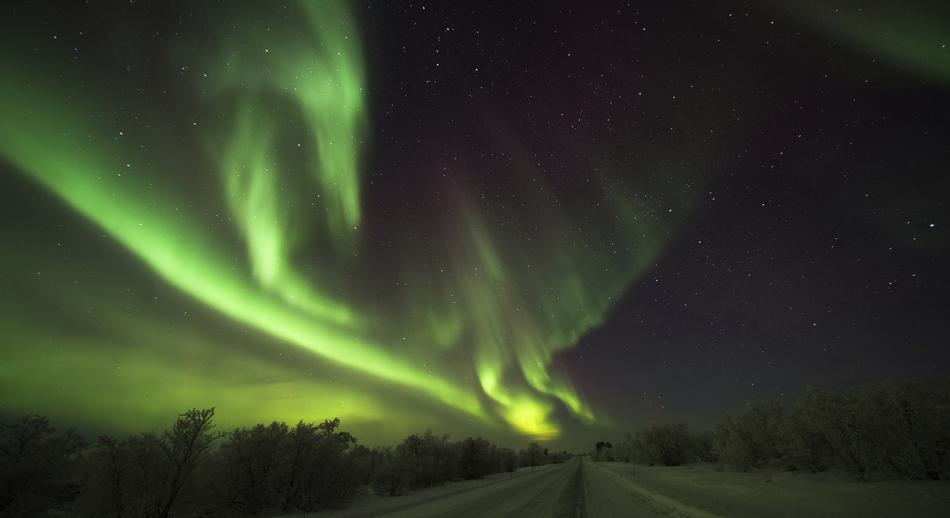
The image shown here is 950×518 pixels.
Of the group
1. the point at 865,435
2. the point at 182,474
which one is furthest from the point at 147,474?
the point at 865,435

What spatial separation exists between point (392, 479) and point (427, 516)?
24.2 m

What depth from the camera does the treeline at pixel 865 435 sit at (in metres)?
23.8

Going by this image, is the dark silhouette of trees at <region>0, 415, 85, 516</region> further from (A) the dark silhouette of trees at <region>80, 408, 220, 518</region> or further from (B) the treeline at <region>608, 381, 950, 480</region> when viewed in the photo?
(B) the treeline at <region>608, 381, 950, 480</region>

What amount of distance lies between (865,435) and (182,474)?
4391 centimetres

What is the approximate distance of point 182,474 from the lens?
65.3ft

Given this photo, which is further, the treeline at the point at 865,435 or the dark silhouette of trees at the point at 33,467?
the treeline at the point at 865,435

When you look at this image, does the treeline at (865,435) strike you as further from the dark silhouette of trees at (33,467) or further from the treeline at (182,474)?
the dark silhouette of trees at (33,467)

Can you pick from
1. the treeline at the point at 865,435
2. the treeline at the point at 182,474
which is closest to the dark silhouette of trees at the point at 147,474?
the treeline at the point at 182,474

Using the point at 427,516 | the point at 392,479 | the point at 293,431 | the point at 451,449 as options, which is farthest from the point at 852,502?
the point at 451,449

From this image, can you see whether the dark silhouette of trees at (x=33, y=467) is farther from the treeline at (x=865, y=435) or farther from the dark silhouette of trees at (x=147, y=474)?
the treeline at (x=865, y=435)

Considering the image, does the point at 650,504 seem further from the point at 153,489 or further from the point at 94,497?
the point at 94,497

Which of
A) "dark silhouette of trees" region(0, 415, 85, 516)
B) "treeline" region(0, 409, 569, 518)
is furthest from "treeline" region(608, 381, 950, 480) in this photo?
"dark silhouette of trees" region(0, 415, 85, 516)

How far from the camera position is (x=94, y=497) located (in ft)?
56.5

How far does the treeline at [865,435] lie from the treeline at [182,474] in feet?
129
